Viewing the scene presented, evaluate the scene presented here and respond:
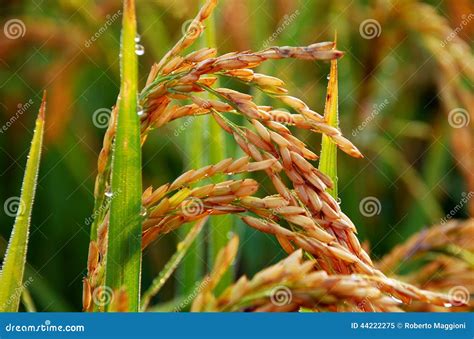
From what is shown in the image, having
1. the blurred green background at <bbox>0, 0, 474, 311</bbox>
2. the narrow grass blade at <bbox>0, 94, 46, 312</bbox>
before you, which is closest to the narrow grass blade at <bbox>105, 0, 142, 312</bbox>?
the narrow grass blade at <bbox>0, 94, 46, 312</bbox>

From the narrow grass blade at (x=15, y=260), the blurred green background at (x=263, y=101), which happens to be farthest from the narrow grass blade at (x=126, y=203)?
the blurred green background at (x=263, y=101)

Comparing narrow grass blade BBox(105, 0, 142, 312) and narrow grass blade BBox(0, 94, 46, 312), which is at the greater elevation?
narrow grass blade BBox(105, 0, 142, 312)

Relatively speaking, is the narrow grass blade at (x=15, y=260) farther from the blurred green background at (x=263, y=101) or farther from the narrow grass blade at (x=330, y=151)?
the blurred green background at (x=263, y=101)

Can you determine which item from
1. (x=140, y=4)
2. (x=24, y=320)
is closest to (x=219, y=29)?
(x=140, y=4)

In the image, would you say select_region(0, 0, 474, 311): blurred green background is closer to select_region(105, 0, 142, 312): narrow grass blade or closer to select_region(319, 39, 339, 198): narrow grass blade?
select_region(319, 39, 339, 198): narrow grass blade

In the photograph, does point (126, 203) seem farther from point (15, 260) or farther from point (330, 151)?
point (330, 151)

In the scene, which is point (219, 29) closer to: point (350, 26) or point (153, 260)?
point (350, 26)

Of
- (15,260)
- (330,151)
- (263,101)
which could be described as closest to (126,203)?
(15,260)
